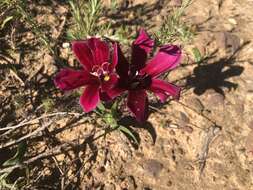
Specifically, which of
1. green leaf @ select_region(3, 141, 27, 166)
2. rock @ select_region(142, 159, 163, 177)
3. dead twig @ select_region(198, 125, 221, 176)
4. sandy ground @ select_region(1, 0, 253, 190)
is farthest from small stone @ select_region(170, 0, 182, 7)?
green leaf @ select_region(3, 141, 27, 166)

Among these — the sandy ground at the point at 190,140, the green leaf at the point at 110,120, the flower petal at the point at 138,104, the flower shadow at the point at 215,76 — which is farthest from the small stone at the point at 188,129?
the flower petal at the point at 138,104

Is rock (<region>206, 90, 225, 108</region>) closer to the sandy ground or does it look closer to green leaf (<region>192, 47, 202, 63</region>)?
the sandy ground

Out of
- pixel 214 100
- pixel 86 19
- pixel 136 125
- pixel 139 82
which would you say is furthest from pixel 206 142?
pixel 86 19

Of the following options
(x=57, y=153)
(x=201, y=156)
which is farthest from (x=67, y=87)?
(x=201, y=156)

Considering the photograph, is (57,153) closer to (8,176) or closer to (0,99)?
(8,176)

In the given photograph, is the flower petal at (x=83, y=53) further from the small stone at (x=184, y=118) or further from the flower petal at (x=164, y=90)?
the small stone at (x=184, y=118)
